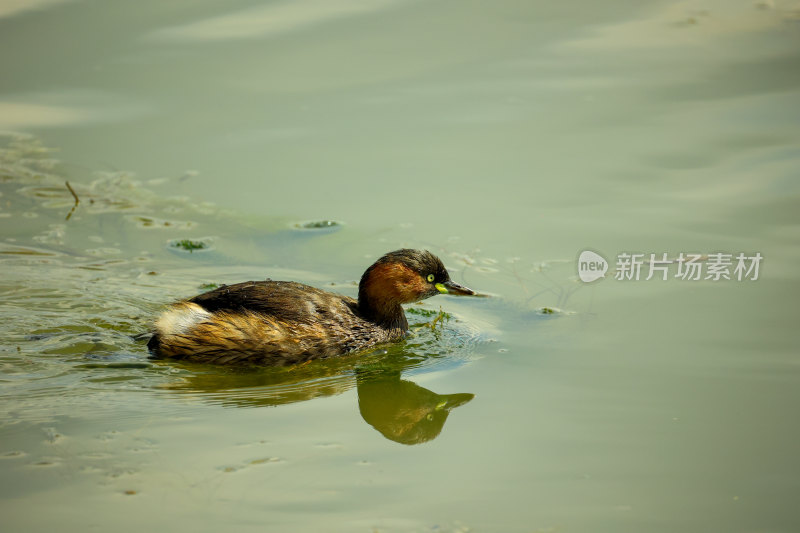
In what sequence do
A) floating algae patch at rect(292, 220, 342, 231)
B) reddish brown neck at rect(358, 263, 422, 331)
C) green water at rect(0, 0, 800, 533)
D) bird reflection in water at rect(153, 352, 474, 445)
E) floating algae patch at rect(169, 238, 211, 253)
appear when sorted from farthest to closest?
floating algae patch at rect(292, 220, 342, 231) < floating algae patch at rect(169, 238, 211, 253) < reddish brown neck at rect(358, 263, 422, 331) < bird reflection in water at rect(153, 352, 474, 445) < green water at rect(0, 0, 800, 533)

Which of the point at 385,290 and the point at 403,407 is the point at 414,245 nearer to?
the point at 385,290

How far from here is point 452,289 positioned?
22.7 ft

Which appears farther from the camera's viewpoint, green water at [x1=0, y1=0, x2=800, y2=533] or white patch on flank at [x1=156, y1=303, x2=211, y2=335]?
white patch on flank at [x1=156, y1=303, x2=211, y2=335]

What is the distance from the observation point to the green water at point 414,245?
462 centimetres

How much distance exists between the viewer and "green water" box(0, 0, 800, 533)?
4621 millimetres

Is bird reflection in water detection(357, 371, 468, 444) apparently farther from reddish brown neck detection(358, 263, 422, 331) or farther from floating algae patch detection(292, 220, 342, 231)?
floating algae patch detection(292, 220, 342, 231)

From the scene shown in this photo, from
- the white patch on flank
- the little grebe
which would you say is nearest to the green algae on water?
the little grebe

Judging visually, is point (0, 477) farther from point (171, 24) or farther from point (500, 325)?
point (171, 24)

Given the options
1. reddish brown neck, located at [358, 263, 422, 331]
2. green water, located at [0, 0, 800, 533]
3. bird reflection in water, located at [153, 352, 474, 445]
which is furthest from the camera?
reddish brown neck, located at [358, 263, 422, 331]

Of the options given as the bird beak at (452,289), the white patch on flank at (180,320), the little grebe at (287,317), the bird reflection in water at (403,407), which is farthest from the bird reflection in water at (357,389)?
the bird beak at (452,289)

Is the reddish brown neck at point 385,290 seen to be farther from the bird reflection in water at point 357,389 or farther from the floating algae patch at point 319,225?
the floating algae patch at point 319,225

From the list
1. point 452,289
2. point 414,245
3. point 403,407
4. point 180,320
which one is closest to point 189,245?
point 180,320

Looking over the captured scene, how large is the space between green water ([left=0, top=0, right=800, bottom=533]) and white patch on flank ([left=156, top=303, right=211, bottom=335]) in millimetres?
268

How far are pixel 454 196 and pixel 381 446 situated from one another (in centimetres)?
369
